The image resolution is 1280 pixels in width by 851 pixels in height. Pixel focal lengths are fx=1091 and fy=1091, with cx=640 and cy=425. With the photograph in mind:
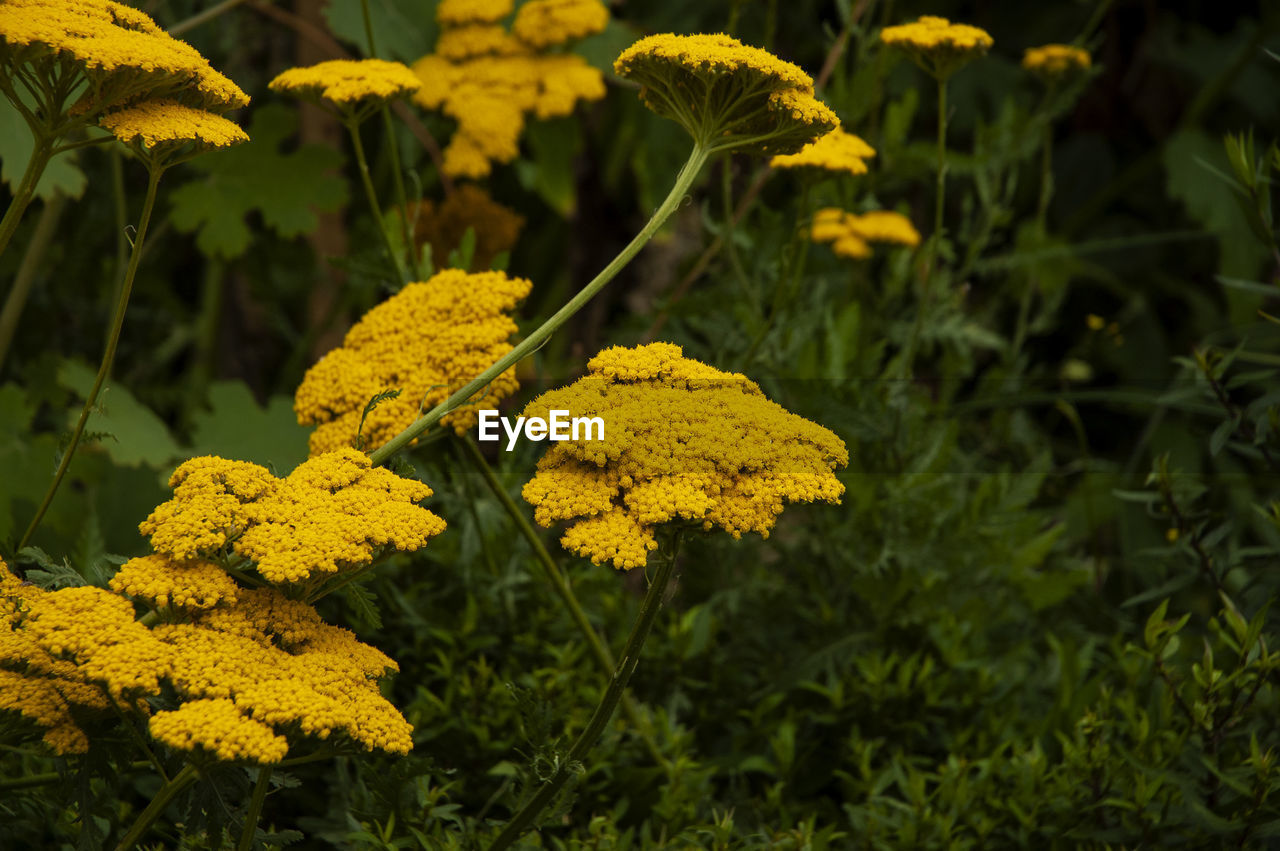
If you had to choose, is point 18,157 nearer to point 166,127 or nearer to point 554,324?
point 166,127

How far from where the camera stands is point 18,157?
4.08 feet

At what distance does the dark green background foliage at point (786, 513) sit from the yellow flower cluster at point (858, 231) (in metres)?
0.04

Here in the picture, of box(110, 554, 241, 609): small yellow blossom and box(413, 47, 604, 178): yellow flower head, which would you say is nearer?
box(110, 554, 241, 609): small yellow blossom

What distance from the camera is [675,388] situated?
0.86m

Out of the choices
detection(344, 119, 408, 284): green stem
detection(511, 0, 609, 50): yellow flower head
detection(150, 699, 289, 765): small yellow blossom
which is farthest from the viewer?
detection(511, 0, 609, 50): yellow flower head

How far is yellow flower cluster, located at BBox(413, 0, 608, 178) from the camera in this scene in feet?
5.10

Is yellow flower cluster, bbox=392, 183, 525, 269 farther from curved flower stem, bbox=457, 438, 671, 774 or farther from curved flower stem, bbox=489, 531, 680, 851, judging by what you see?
curved flower stem, bbox=489, 531, 680, 851

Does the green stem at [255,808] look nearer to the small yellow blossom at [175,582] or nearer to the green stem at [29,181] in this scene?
the small yellow blossom at [175,582]

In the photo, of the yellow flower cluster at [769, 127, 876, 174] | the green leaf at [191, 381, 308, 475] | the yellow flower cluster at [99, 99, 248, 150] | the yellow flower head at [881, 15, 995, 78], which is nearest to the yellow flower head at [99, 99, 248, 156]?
the yellow flower cluster at [99, 99, 248, 150]

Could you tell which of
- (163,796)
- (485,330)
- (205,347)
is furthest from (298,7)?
(163,796)

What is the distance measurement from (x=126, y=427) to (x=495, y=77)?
722mm

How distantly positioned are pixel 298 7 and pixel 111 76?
61.4 inches

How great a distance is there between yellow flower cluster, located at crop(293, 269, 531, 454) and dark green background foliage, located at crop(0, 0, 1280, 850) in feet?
0.57

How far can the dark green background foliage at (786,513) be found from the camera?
1064 mm
